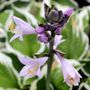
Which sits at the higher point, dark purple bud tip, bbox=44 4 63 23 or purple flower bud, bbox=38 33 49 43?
dark purple bud tip, bbox=44 4 63 23

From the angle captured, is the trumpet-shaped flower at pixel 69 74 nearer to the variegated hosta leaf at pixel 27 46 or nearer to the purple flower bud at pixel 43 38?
the purple flower bud at pixel 43 38

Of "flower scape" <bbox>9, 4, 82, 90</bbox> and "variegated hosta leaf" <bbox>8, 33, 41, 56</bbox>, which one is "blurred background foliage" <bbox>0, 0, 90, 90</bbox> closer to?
"variegated hosta leaf" <bbox>8, 33, 41, 56</bbox>

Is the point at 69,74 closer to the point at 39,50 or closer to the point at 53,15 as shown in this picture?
the point at 53,15

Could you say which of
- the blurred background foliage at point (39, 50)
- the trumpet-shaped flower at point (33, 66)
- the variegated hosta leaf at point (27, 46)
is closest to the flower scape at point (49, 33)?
the trumpet-shaped flower at point (33, 66)

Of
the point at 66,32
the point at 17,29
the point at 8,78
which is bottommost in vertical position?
the point at 8,78

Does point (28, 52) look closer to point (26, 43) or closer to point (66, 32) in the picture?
point (26, 43)

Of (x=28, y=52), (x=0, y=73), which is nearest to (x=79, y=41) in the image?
(x=28, y=52)

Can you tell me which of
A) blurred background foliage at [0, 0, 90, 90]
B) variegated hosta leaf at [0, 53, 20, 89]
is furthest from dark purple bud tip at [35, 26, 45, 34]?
variegated hosta leaf at [0, 53, 20, 89]
